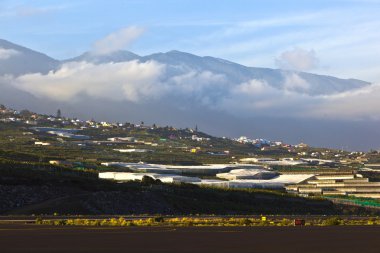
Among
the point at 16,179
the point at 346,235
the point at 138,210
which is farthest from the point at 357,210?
the point at 346,235

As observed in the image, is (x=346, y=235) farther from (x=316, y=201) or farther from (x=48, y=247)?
(x=316, y=201)

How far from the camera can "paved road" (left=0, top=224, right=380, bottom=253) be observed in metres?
32.9

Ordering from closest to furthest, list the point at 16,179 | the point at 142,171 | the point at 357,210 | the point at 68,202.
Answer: the point at 68,202, the point at 16,179, the point at 357,210, the point at 142,171

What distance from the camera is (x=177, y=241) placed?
122 ft

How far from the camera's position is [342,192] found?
163125 mm

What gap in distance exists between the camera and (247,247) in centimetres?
3416

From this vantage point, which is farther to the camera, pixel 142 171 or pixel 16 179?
pixel 142 171

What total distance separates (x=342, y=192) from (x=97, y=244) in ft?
438

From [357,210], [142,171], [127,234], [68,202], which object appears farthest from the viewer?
[142,171]

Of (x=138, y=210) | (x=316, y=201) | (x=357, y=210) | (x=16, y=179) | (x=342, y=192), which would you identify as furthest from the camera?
(x=342, y=192)

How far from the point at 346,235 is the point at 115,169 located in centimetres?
14543

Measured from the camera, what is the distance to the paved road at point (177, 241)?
32875 millimetres


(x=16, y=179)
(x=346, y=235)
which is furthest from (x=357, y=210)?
(x=346, y=235)

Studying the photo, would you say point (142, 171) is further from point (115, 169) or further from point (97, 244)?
point (97, 244)
